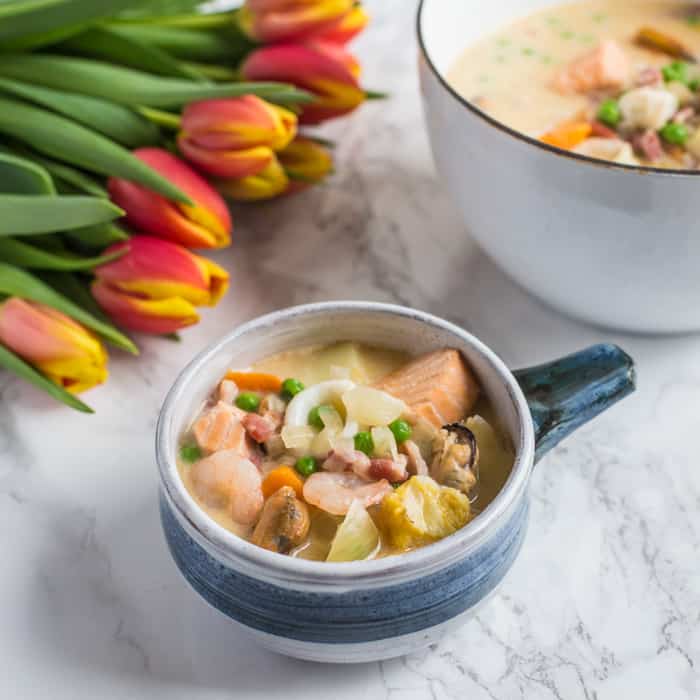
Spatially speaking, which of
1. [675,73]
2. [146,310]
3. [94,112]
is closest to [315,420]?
[146,310]

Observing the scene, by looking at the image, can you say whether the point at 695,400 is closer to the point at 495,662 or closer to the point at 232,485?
the point at 495,662

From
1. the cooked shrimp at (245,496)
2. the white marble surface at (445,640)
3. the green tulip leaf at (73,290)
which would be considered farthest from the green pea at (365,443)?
the green tulip leaf at (73,290)

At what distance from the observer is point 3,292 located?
132 centimetres

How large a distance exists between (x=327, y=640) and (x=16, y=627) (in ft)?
1.12

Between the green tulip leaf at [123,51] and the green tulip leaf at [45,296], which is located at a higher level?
the green tulip leaf at [123,51]

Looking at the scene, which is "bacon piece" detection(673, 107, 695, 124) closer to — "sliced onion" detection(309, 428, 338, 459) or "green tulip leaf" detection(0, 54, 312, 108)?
"green tulip leaf" detection(0, 54, 312, 108)

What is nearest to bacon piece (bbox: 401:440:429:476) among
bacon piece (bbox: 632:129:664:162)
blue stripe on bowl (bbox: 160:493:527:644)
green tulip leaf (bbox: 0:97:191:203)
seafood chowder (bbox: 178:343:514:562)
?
seafood chowder (bbox: 178:343:514:562)

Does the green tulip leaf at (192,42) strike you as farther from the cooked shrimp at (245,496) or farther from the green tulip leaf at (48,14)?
the cooked shrimp at (245,496)

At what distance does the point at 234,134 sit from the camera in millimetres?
1413

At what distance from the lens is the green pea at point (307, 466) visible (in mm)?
1061

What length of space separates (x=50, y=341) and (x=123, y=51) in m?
0.43

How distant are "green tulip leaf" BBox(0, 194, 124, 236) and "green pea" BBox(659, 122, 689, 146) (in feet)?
2.24

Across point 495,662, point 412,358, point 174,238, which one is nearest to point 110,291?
point 174,238

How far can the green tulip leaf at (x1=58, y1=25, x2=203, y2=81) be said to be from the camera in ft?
4.85
